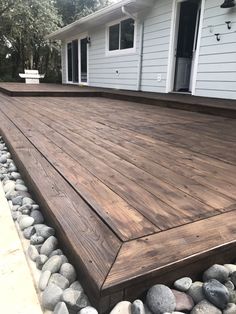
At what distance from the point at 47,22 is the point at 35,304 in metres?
13.7

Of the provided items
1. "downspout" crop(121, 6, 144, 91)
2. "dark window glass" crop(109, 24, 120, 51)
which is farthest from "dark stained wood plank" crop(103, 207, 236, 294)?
"dark window glass" crop(109, 24, 120, 51)

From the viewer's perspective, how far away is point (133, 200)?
4.41 ft

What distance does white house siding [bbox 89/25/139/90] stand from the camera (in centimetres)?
729

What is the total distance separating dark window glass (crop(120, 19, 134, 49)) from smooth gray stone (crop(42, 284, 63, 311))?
23.0 ft

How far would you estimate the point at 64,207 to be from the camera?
128cm

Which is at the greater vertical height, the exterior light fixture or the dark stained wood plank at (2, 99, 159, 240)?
the exterior light fixture

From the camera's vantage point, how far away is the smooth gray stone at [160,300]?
35.2 inches

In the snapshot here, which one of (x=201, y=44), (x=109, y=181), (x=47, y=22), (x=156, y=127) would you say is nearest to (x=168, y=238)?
(x=109, y=181)

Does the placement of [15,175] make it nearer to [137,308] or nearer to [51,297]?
[51,297]

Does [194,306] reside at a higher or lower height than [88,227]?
lower

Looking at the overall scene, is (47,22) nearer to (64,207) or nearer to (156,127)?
(156,127)

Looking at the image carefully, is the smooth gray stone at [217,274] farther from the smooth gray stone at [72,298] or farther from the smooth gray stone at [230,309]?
the smooth gray stone at [72,298]

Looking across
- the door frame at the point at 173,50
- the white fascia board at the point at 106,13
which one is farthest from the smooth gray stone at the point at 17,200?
the white fascia board at the point at 106,13

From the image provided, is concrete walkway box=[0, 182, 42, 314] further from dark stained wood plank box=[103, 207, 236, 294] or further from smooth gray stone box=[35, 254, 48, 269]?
dark stained wood plank box=[103, 207, 236, 294]
